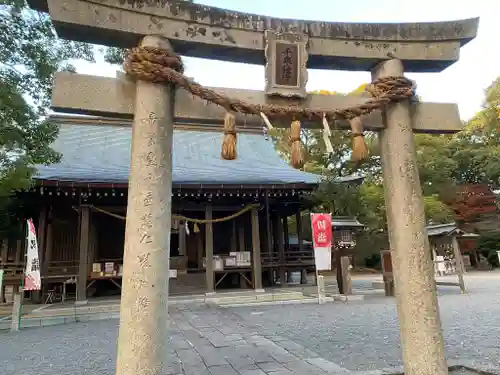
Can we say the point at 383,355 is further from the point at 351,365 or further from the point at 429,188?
the point at 429,188

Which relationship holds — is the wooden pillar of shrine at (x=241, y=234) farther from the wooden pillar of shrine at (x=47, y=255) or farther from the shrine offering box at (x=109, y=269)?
the wooden pillar of shrine at (x=47, y=255)

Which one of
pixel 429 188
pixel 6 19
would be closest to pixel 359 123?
pixel 6 19

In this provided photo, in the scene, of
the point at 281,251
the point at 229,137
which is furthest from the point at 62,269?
the point at 229,137

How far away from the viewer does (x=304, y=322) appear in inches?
282

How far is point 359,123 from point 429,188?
26520 mm

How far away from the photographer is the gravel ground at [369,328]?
4453 millimetres

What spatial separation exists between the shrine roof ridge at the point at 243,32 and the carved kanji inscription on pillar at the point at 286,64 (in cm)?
7

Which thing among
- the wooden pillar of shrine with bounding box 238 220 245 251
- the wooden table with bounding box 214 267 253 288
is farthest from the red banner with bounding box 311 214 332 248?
the wooden pillar of shrine with bounding box 238 220 245 251

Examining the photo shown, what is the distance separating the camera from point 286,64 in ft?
10.2

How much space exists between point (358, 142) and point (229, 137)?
3.54ft

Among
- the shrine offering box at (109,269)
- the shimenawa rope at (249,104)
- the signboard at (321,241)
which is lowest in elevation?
the shrine offering box at (109,269)

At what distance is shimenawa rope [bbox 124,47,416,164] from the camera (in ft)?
8.78

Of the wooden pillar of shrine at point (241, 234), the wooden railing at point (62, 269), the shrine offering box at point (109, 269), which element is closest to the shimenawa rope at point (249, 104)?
the shrine offering box at point (109, 269)

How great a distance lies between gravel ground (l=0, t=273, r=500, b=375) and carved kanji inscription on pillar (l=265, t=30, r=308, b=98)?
2.95 meters
